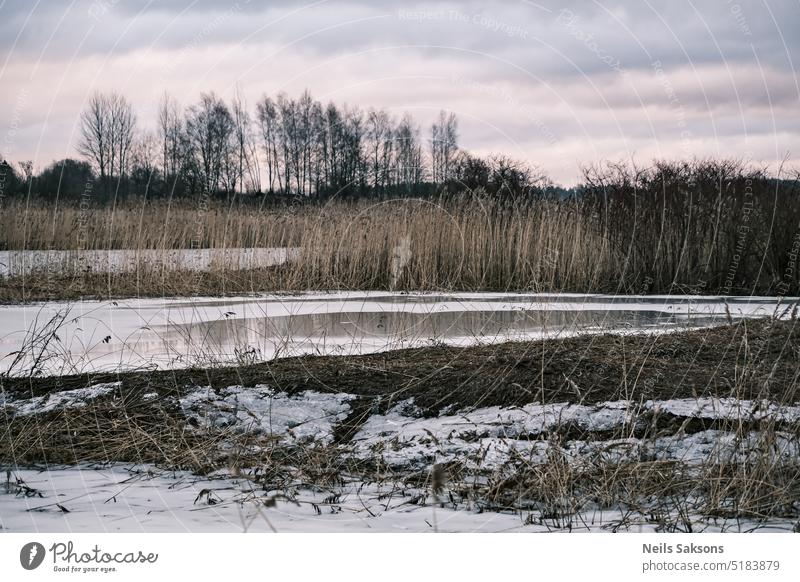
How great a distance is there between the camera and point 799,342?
4.93 meters

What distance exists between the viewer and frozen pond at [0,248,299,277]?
35.3ft

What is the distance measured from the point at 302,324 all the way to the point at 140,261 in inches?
182

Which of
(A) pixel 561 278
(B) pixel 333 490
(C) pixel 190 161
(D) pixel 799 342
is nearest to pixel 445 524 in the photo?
(B) pixel 333 490

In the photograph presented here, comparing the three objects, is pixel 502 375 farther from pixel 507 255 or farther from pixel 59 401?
pixel 507 255

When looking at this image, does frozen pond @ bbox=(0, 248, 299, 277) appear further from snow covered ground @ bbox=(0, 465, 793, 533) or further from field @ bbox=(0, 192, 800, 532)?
snow covered ground @ bbox=(0, 465, 793, 533)

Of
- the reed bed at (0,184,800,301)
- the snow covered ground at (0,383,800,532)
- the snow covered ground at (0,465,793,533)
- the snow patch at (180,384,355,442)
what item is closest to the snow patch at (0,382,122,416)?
the snow covered ground at (0,383,800,532)

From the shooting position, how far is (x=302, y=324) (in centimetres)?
695

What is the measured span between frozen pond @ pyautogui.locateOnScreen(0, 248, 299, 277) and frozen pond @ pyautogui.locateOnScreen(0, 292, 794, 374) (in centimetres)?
183

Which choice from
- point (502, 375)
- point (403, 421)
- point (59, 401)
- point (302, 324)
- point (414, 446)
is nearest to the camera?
point (414, 446)

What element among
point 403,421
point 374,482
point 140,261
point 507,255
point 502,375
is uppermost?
point 507,255

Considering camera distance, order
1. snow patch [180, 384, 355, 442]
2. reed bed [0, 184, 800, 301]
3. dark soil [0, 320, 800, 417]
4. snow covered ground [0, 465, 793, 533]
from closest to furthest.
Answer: snow covered ground [0, 465, 793, 533]
snow patch [180, 384, 355, 442]
dark soil [0, 320, 800, 417]
reed bed [0, 184, 800, 301]

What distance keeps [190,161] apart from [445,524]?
43.8ft

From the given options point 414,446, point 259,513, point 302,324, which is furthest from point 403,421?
point 302,324

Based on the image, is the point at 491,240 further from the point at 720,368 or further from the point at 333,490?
the point at 333,490
